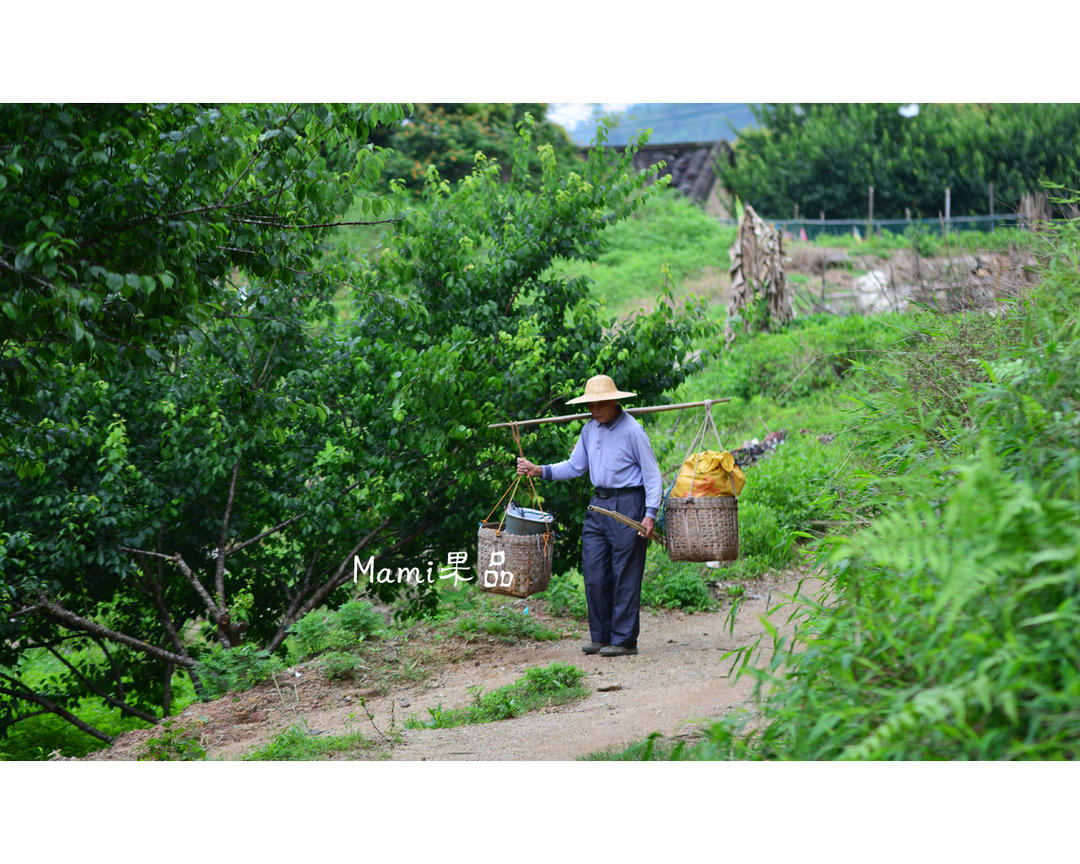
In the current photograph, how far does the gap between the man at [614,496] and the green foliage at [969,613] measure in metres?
1.81

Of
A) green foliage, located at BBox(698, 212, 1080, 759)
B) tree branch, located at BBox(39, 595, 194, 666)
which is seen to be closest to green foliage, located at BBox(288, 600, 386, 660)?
tree branch, located at BBox(39, 595, 194, 666)

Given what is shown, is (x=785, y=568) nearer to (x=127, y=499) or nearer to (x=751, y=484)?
(x=751, y=484)

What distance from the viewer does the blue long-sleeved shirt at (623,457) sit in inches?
216

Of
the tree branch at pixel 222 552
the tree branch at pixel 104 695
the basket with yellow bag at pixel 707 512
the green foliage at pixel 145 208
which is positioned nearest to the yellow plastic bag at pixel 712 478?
the basket with yellow bag at pixel 707 512

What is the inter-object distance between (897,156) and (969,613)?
10710 millimetres

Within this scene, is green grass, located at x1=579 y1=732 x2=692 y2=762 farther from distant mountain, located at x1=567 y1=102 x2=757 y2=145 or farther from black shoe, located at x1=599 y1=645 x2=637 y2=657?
distant mountain, located at x1=567 y1=102 x2=757 y2=145

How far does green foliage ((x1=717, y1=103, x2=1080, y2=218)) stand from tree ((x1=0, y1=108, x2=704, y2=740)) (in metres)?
4.13

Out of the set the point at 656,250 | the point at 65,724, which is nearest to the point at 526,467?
the point at 65,724

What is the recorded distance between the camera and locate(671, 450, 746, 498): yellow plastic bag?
5.21 metres

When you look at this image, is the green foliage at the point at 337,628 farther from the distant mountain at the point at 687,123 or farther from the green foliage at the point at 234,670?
the distant mountain at the point at 687,123

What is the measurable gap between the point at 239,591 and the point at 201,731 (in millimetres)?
1726

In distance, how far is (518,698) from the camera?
5.19 metres

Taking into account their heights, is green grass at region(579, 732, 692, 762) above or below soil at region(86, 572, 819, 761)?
above

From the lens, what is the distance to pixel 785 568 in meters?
7.70
